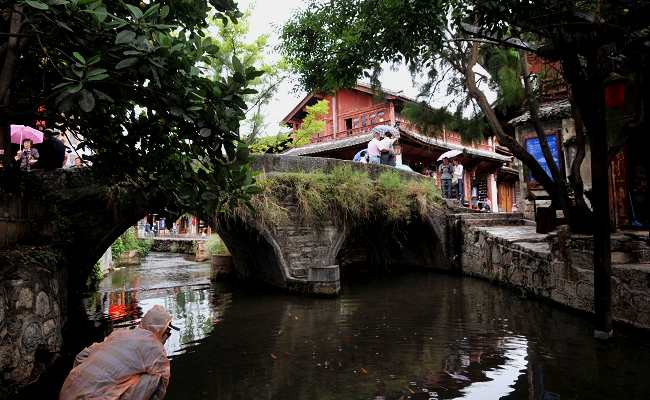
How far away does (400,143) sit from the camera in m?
19.0

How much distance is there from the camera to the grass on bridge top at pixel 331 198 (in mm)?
9906

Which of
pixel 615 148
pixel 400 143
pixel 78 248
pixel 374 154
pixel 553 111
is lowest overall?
pixel 78 248

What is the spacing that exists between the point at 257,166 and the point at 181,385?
6.00m

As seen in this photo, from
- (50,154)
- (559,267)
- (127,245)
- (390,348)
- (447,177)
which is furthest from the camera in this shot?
(127,245)

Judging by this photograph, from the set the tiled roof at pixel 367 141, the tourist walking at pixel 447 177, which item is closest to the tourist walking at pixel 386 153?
the tourist walking at pixel 447 177

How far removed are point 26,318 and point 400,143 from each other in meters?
16.1

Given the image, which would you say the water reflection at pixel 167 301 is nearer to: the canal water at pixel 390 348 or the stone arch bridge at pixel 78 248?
the canal water at pixel 390 348

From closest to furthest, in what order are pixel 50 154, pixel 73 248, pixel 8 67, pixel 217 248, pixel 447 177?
1. pixel 8 67
2. pixel 50 154
3. pixel 73 248
4. pixel 217 248
5. pixel 447 177

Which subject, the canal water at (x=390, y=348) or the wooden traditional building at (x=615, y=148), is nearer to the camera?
the canal water at (x=390, y=348)

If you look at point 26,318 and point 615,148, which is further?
point 615,148

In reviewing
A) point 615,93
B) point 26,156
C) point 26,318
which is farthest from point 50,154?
point 615,93

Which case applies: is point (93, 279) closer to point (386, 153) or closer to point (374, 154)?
point (374, 154)

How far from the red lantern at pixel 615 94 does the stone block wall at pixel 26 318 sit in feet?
35.2

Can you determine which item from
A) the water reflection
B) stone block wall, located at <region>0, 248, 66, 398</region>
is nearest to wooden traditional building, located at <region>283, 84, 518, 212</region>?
the water reflection
